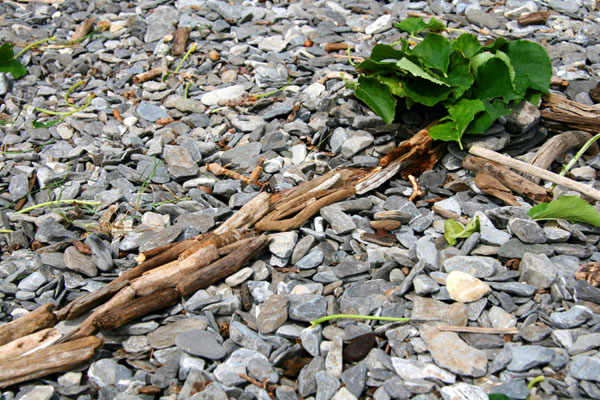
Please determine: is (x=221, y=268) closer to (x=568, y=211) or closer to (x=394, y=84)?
(x=394, y=84)

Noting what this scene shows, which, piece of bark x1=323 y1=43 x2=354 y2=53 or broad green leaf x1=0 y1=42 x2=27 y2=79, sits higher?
piece of bark x1=323 y1=43 x2=354 y2=53

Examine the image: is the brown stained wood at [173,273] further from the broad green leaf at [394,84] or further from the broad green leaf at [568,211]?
the broad green leaf at [568,211]

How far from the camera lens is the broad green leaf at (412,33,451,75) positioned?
119 inches

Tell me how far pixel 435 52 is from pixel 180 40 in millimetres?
2268

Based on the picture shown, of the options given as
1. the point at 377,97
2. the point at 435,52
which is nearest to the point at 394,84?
the point at 377,97

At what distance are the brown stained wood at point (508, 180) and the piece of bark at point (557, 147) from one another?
11cm

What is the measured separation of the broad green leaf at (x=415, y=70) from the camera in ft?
9.49

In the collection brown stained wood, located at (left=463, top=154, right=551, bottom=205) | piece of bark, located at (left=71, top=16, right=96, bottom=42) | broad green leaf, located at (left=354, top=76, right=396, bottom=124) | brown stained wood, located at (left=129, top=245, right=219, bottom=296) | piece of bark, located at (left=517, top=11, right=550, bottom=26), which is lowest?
brown stained wood, located at (left=129, top=245, right=219, bottom=296)

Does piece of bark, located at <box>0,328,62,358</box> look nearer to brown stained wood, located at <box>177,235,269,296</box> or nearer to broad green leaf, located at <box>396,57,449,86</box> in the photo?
brown stained wood, located at <box>177,235,269,296</box>

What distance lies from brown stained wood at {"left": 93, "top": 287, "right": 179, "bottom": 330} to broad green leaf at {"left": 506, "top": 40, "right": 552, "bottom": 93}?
7.35 ft

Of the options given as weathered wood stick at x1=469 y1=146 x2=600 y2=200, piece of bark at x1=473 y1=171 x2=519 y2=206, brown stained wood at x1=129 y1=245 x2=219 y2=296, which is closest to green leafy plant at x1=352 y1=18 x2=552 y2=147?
weathered wood stick at x1=469 y1=146 x2=600 y2=200

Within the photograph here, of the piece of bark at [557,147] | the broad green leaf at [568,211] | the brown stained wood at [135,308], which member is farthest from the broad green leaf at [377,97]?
the brown stained wood at [135,308]

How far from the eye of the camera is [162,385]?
2055 millimetres

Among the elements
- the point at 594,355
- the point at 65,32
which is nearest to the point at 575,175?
the point at 594,355
